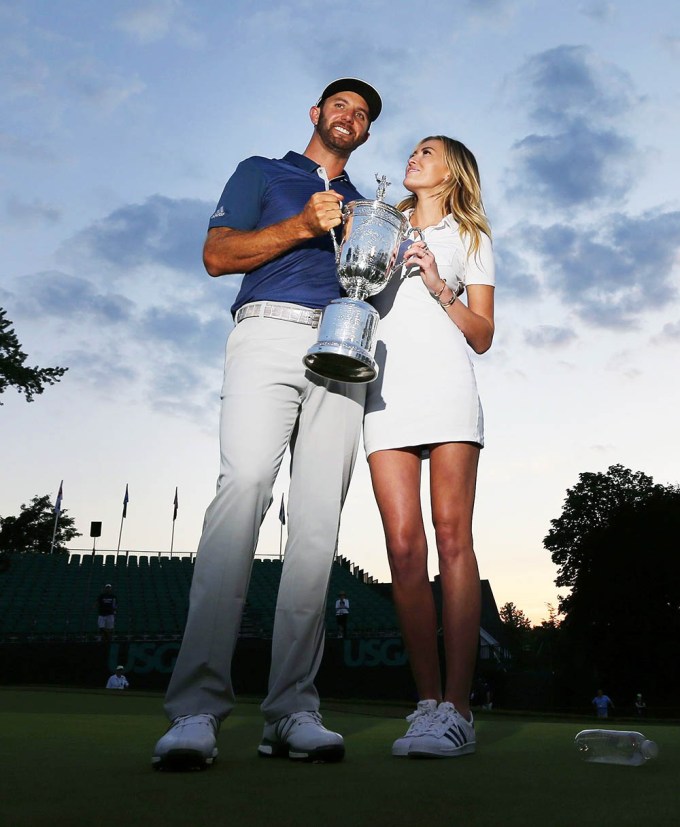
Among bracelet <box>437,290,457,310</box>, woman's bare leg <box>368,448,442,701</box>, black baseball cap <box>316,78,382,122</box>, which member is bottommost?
woman's bare leg <box>368,448,442,701</box>

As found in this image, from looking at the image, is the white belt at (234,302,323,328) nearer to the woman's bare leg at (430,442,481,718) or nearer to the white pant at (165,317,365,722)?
the white pant at (165,317,365,722)

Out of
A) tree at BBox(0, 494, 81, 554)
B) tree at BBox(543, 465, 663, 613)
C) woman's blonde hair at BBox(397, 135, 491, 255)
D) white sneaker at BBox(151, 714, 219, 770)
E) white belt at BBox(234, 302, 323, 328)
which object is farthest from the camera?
tree at BBox(0, 494, 81, 554)

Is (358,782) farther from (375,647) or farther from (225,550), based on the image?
(375,647)

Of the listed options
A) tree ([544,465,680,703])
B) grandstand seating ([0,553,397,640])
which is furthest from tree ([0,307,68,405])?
tree ([544,465,680,703])

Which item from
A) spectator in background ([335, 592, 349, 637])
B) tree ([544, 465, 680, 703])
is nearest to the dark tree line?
tree ([544, 465, 680, 703])

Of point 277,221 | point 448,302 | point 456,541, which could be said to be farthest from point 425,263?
point 456,541

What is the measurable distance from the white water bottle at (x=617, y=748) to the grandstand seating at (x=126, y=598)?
2018 cm

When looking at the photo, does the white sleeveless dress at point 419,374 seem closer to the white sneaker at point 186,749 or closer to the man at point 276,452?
the man at point 276,452

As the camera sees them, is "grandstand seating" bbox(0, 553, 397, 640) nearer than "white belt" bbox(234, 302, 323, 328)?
No

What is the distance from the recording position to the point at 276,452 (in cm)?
287

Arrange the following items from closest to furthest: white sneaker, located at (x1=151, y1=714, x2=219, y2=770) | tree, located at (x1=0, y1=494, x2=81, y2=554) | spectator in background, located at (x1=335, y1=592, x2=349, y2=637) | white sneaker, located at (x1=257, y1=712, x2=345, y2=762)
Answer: white sneaker, located at (x1=151, y1=714, x2=219, y2=770) < white sneaker, located at (x1=257, y1=712, x2=345, y2=762) < spectator in background, located at (x1=335, y1=592, x2=349, y2=637) < tree, located at (x1=0, y1=494, x2=81, y2=554)

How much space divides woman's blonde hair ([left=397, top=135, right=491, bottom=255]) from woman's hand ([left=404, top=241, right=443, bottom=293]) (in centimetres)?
49

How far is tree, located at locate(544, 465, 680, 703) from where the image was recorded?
32562 mm

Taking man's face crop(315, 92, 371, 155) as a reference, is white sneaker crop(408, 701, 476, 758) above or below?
below
